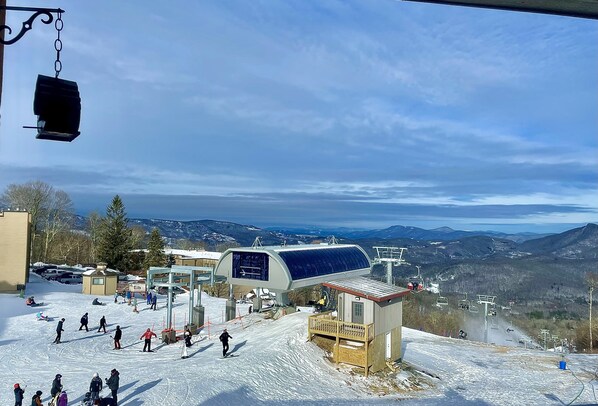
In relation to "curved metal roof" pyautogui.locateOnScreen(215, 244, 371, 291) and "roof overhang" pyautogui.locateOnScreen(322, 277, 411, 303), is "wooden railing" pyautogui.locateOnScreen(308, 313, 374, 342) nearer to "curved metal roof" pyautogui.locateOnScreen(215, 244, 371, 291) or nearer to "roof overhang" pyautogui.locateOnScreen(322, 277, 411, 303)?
"roof overhang" pyautogui.locateOnScreen(322, 277, 411, 303)

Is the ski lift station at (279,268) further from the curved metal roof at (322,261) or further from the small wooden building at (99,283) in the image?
the small wooden building at (99,283)

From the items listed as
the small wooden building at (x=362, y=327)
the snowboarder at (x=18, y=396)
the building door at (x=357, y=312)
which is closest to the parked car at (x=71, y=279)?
the small wooden building at (x=362, y=327)

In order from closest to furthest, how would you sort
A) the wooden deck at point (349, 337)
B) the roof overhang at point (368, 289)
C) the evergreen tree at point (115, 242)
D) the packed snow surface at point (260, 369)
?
the packed snow surface at point (260, 369) → the wooden deck at point (349, 337) → the roof overhang at point (368, 289) → the evergreen tree at point (115, 242)

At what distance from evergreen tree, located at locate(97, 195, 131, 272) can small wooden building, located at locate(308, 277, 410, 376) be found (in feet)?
129

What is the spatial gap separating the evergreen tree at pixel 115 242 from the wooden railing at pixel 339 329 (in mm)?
39025

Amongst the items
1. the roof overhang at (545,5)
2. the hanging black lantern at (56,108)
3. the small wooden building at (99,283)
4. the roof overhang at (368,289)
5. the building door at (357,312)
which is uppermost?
the roof overhang at (545,5)

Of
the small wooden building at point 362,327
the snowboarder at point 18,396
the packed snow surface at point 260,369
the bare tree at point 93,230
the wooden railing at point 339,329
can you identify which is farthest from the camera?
the bare tree at point 93,230

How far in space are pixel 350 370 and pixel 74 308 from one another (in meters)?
19.4

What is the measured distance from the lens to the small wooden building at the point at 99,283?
3669cm

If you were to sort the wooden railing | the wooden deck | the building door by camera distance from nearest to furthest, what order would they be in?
1. the wooden deck
2. the wooden railing
3. the building door

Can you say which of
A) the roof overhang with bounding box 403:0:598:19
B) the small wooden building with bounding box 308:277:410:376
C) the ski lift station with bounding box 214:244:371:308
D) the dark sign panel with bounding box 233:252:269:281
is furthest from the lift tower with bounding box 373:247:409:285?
the roof overhang with bounding box 403:0:598:19

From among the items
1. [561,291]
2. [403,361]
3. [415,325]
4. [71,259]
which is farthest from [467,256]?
[403,361]

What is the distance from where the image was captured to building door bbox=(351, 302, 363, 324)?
21.0 m

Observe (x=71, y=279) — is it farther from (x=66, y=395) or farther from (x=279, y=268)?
(x=66, y=395)
